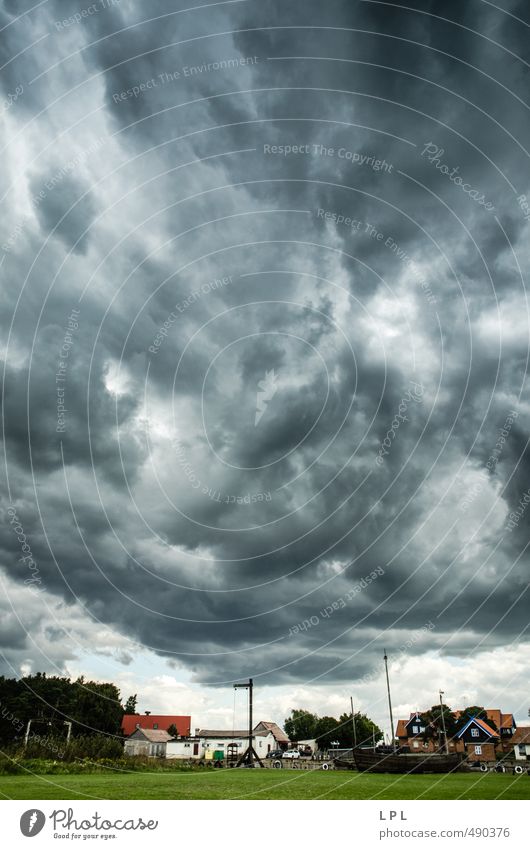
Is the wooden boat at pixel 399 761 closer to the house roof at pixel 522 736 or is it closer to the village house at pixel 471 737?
the village house at pixel 471 737

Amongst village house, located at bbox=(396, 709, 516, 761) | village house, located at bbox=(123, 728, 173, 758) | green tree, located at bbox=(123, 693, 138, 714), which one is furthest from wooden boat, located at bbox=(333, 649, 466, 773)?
green tree, located at bbox=(123, 693, 138, 714)

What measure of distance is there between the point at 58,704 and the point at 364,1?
86291mm

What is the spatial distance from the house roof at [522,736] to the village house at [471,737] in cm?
54

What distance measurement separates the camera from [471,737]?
2990 inches

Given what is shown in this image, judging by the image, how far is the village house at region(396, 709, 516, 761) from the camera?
6479 centimetres

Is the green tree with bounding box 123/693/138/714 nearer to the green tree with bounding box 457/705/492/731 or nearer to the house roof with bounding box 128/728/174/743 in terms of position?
the house roof with bounding box 128/728/174/743

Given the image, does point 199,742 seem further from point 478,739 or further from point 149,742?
point 478,739

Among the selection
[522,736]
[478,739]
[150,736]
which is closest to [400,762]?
[522,736]

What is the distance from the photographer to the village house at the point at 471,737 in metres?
64.8
